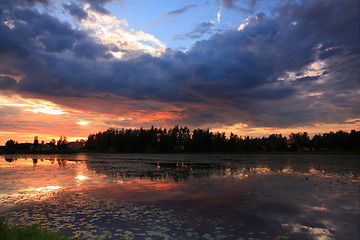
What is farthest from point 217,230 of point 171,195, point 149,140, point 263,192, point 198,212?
point 149,140

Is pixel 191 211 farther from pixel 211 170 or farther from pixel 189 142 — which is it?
pixel 189 142

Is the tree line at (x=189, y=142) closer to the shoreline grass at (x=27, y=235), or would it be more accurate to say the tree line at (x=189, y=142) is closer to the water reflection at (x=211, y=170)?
the water reflection at (x=211, y=170)

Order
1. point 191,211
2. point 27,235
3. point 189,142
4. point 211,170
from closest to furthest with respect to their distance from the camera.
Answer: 1. point 27,235
2. point 191,211
3. point 211,170
4. point 189,142

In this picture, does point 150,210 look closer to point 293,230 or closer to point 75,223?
point 75,223

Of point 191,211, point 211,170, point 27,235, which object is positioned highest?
point 211,170

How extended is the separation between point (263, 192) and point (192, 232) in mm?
11239

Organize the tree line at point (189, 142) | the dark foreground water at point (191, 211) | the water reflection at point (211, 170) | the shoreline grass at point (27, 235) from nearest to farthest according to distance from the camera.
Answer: the shoreline grass at point (27, 235) → the dark foreground water at point (191, 211) → the water reflection at point (211, 170) → the tree line at point (189, 142)

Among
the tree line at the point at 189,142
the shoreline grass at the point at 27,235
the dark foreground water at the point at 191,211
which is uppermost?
the tree line at the point at 189,142

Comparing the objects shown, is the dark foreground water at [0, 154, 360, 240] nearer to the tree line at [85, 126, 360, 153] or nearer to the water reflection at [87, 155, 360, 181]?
the water reflection at [87, 155, 360, 181]

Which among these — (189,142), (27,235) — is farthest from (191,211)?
(189,142)

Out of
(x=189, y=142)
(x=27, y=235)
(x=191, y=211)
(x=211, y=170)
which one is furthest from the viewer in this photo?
(x=189, y=142)

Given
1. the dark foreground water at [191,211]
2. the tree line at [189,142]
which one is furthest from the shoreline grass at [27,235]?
the tree line at [189,142]

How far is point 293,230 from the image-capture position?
36.3ft

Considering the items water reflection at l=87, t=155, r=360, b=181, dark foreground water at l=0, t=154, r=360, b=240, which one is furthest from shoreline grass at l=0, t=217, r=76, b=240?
water reflection at l=87, t=155, r=360, b=181
